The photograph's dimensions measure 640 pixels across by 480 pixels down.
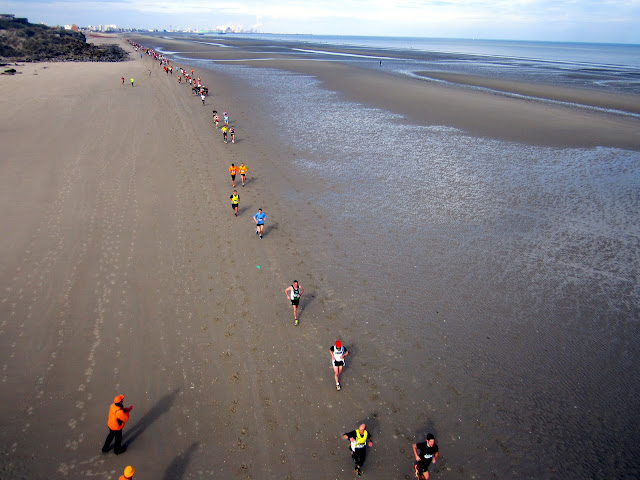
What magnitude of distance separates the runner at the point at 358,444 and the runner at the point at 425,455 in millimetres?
922

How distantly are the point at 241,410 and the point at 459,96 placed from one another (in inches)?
1725

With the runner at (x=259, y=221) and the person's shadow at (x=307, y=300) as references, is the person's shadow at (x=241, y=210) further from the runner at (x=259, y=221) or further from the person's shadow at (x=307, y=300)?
the person's shadow at (x=307, y=300)

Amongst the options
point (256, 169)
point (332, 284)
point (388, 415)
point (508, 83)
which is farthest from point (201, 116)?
point (508, 83)

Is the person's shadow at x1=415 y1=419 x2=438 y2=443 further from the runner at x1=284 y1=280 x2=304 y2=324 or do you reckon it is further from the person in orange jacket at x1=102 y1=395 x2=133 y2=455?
the person in orange jacket at x1=102 y1=395 x2=133 y2=455

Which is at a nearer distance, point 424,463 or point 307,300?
point 424,463

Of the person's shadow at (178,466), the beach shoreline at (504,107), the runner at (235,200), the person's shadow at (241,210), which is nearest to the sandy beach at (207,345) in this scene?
the person's shadow at (178,466)

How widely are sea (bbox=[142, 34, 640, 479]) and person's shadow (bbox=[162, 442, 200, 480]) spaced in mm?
4310

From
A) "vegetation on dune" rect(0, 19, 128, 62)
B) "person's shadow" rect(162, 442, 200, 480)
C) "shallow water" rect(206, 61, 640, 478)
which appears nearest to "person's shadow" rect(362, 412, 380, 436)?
"shallow water" rect(206, 61, 640, 478)

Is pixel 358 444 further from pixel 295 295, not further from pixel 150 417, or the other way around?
pixel 150 417

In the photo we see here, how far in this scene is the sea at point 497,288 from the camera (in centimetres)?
798

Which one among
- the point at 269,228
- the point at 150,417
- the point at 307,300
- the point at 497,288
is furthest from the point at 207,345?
the point at 497,288

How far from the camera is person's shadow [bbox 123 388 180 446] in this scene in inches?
294

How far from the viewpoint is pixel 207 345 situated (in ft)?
31.6

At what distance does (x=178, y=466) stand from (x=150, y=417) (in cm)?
131
